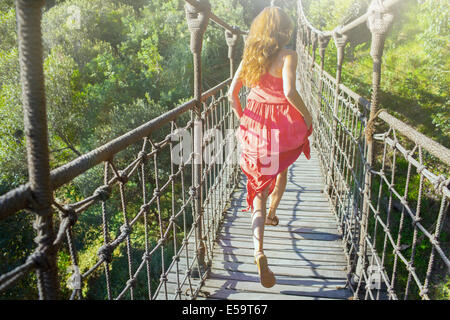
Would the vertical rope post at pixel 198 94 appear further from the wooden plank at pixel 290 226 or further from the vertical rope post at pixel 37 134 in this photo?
the vertical rope post at pixel 37 134

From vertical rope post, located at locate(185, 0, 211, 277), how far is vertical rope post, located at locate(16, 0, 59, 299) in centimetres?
126

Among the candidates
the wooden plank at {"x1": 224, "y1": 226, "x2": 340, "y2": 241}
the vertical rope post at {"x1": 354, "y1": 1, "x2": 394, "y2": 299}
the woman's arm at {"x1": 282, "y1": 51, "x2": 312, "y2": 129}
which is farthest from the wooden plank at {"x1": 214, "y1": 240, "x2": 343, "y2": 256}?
the woman's arm at {"x1": 282, "y1": 51, "x2": 312, "y2": 129}

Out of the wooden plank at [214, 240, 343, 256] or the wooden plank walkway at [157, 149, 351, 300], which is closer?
the wooden plank walkway at [157, 149, 351, 300]

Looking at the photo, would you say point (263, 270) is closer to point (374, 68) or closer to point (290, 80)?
point (290, 80)

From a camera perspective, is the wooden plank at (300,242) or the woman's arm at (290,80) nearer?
the woman's arm at (290,80)

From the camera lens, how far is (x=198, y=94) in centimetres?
201

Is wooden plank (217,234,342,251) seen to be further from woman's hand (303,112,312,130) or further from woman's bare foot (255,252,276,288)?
woman's hand (303,112,312,130)

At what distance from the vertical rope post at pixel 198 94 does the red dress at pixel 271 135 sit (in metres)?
0.29

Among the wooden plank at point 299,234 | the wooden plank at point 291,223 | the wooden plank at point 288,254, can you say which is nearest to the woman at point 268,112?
the wooden plank at point 288,254

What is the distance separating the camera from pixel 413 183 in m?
10.9

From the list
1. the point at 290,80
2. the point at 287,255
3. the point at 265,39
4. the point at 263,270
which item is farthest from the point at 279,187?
the point at 265,39

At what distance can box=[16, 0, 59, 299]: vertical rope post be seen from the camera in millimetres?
610

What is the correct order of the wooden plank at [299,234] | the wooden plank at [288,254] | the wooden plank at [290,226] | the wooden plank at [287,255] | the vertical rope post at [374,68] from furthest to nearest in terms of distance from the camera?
the wooden plank at [290,226], the wooden plank at [299,234], the wooden plank at [288,254], the wooden plank at [287,255], the vertical rope post at [374,68]

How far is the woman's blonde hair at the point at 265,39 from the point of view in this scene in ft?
6.12
